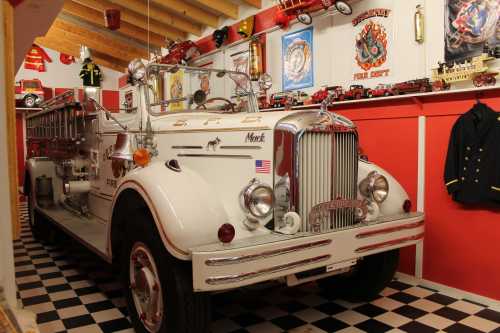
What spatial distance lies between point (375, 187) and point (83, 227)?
2.68m

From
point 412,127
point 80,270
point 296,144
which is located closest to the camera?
point 296,144

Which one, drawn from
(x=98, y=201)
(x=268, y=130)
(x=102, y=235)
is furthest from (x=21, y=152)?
(x=268, y=130)

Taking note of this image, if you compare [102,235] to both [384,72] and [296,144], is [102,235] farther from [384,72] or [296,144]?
[384,72]

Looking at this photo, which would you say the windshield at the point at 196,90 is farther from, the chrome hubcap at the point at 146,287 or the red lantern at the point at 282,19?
the red lantern at the point at 282,19

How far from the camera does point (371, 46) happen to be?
174 inches

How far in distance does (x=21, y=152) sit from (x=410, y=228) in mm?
9776

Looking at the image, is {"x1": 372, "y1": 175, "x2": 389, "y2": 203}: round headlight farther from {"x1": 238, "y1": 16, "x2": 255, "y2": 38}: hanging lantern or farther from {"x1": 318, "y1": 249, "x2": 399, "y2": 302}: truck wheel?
{"x1": 238, "y1": 16, "x2": 255, "y2": 38}: hanging lantern

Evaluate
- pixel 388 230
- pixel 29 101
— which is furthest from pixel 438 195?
pixel 29 101

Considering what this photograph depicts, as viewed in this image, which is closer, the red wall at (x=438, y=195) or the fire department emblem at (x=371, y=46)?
the red wall at (x=438, y=195)

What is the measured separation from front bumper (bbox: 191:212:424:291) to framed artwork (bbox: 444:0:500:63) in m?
1.62

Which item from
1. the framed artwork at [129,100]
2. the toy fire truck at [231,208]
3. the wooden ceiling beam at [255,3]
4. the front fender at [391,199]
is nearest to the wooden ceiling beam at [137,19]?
the wooden ceiling beam at [255,3]

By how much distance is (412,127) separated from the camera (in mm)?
3967

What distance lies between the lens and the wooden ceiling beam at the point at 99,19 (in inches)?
315

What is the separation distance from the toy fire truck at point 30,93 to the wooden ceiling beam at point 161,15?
374cm
